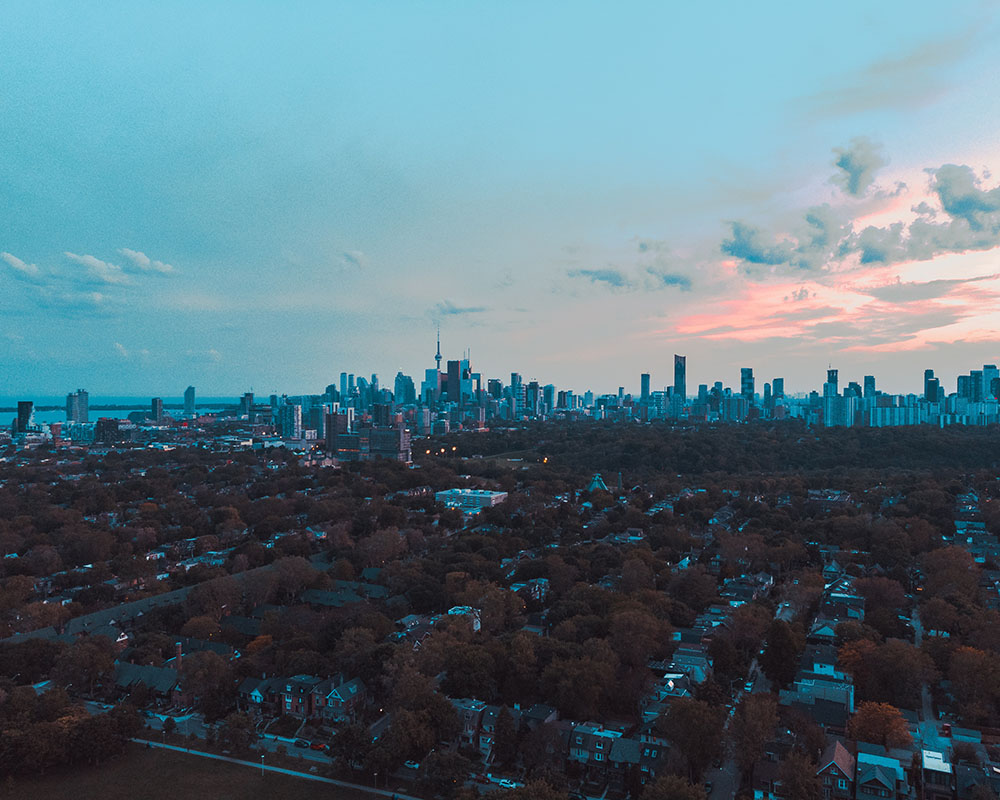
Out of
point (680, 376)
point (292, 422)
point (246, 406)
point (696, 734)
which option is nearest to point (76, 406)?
point (246, 406)

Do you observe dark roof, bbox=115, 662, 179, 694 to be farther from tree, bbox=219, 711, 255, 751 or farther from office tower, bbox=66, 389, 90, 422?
office tower, bbox=66, 389, 90, 422

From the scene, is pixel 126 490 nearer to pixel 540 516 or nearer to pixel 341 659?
pixel 540 516

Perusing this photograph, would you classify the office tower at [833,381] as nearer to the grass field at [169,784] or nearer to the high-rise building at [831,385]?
the high-rise building at [831,385]

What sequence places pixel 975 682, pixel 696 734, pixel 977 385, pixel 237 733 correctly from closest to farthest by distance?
1. pixel 696 734
2. pixel 237 733
3. pixel 975 682
4. pixel 977 385

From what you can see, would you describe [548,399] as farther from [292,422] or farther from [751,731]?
[751,731]

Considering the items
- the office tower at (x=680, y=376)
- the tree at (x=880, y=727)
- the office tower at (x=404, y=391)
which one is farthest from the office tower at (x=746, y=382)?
the tree at (x=880, y=727)

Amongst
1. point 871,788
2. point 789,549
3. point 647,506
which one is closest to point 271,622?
point 871,788
